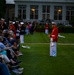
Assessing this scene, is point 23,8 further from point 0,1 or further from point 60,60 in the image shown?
point 60,60

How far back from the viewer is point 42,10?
236 ft

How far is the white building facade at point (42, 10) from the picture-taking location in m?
71.8

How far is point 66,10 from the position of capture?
239 ft

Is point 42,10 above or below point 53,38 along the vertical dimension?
above

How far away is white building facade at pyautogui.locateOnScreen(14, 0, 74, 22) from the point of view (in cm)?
7181

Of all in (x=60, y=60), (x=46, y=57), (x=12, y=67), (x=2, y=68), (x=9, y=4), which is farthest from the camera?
(x=9, y=4)

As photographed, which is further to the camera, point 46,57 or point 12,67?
point 46,57

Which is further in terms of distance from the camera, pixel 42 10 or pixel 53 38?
pixel 42 10

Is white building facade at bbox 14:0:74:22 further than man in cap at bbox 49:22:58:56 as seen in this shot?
Yes

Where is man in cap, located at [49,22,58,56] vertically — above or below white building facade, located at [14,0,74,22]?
below

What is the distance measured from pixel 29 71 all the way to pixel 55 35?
4.97m

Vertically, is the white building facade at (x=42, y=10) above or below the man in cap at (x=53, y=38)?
above

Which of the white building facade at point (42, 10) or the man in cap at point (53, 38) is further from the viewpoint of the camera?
the white building facade at point (42, 10)

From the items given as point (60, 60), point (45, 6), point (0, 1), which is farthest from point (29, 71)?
point (45, 6)
